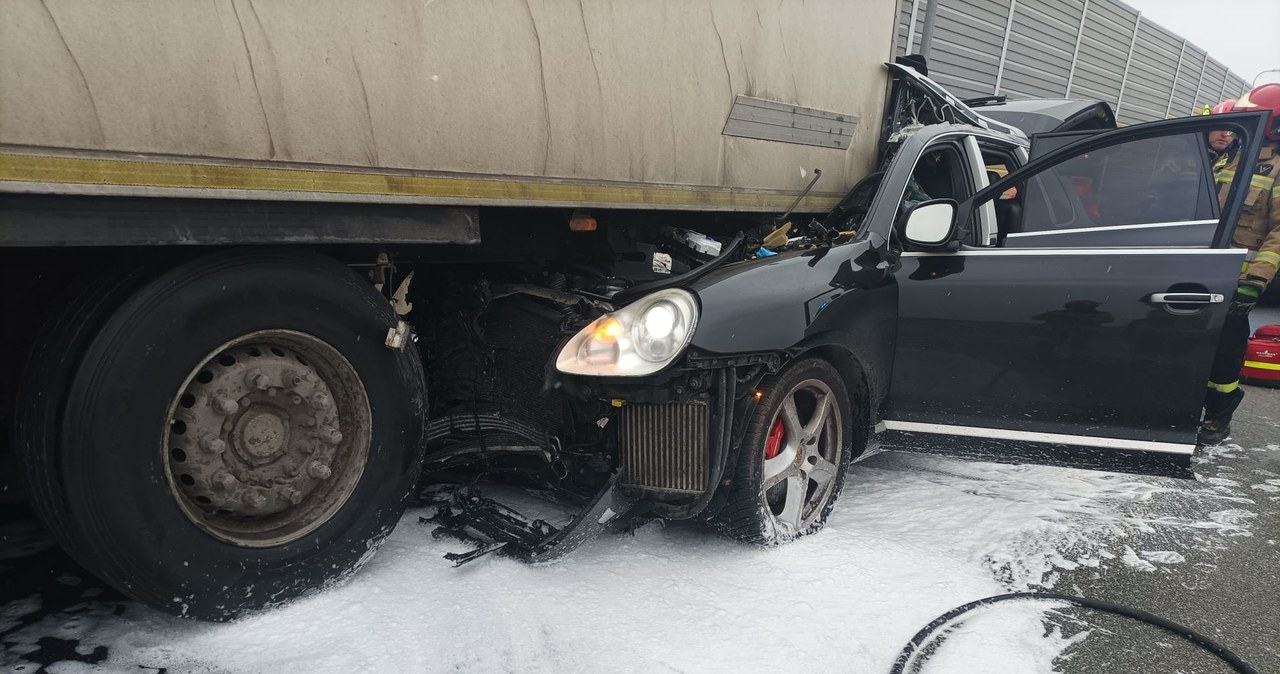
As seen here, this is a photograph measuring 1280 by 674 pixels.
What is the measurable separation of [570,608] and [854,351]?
160cm

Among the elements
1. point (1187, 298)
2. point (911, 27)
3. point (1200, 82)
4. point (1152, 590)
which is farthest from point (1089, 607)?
point (1200, 82)

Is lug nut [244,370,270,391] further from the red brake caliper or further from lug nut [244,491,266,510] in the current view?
the red brake caliper

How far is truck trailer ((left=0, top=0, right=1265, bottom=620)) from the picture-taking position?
78.4 inches

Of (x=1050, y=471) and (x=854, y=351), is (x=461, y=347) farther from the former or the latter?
(x=1050, y=471)

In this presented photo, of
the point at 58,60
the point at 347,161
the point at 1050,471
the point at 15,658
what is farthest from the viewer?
the point at 1050,471

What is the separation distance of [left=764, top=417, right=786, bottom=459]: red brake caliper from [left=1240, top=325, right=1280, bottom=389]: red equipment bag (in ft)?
21.4

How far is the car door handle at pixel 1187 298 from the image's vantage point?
3229mm

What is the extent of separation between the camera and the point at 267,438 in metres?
2.41

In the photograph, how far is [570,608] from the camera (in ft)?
8.36

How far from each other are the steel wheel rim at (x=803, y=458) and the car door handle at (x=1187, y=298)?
4.95 feet

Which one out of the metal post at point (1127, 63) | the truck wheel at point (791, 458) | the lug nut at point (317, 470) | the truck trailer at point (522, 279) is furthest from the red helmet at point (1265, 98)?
the metal post at point (1127, 63)

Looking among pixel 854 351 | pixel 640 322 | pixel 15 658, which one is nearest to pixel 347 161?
pixel 640 322

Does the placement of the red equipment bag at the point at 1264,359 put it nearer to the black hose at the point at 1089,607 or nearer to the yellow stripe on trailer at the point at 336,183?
the black hose at the point at 1089,607

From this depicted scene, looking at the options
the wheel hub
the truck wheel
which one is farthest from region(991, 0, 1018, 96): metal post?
the wheel hub
